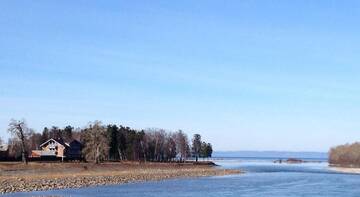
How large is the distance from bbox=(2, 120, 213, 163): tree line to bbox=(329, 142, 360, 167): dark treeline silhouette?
139 ft

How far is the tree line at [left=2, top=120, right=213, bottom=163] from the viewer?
122 m

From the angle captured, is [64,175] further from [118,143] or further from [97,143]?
[118,143]

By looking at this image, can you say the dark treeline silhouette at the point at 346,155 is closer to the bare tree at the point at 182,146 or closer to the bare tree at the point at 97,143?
the bare tree at the point at 182,146

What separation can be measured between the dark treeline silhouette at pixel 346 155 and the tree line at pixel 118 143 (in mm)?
42418

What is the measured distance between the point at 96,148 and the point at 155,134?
51.0 metres

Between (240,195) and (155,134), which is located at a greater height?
(155,134)

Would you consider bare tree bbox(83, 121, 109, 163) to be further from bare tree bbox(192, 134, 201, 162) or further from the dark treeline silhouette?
the dark treeline silhouette

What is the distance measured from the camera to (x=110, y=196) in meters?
50.8

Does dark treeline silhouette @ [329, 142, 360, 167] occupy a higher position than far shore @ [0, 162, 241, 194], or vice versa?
dark treeline silhouette @ [329, 142, 360, 167]

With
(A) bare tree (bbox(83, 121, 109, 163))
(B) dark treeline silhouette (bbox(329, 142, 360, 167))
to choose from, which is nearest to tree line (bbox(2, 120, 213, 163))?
(A) bare tree (bbox(83, 121, 109, 163))

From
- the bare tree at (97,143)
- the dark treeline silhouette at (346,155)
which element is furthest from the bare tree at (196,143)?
the bare tree at (97,143)

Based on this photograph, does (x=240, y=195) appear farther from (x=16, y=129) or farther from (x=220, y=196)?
(x=16, y=129)

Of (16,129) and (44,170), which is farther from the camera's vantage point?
(16,129)

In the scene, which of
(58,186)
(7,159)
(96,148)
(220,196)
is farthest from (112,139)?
(220,196)
